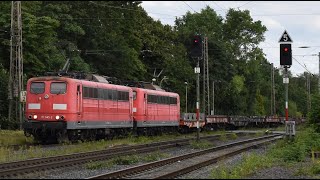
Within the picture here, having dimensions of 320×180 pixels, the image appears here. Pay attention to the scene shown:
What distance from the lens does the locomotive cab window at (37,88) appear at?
26281 millimetres

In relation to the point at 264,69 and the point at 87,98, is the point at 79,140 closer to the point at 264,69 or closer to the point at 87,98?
the point at 87,98

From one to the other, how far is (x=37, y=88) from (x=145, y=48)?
150ft

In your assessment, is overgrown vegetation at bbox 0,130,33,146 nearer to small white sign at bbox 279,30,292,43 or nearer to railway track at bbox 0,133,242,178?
railway track at bbox 0,133,242,178

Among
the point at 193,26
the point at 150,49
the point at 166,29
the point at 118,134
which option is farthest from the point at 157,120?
the point at 193,26

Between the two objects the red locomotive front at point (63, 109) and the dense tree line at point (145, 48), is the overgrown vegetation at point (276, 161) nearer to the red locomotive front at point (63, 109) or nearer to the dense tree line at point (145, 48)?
the dense tree line at point (145, 48)

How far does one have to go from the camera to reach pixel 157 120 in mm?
37000

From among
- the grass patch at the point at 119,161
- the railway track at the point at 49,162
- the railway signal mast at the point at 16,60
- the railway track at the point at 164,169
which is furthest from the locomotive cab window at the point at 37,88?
the railway track at the point at 164,169

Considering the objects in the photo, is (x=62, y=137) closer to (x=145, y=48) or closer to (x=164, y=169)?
(x=164, y=169)

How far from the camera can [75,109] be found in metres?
25.9

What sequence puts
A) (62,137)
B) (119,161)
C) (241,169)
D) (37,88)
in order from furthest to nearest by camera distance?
1. (37,88)
2. (62,137)
3. (119,161)
4. (241,169)

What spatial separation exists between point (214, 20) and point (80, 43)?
39117mm

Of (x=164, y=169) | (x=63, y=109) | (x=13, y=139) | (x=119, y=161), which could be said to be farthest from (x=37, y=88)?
(x=164, y=169)

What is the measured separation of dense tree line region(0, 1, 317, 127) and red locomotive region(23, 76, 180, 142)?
393cm

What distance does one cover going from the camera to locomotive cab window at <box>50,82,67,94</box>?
25.7 meters
